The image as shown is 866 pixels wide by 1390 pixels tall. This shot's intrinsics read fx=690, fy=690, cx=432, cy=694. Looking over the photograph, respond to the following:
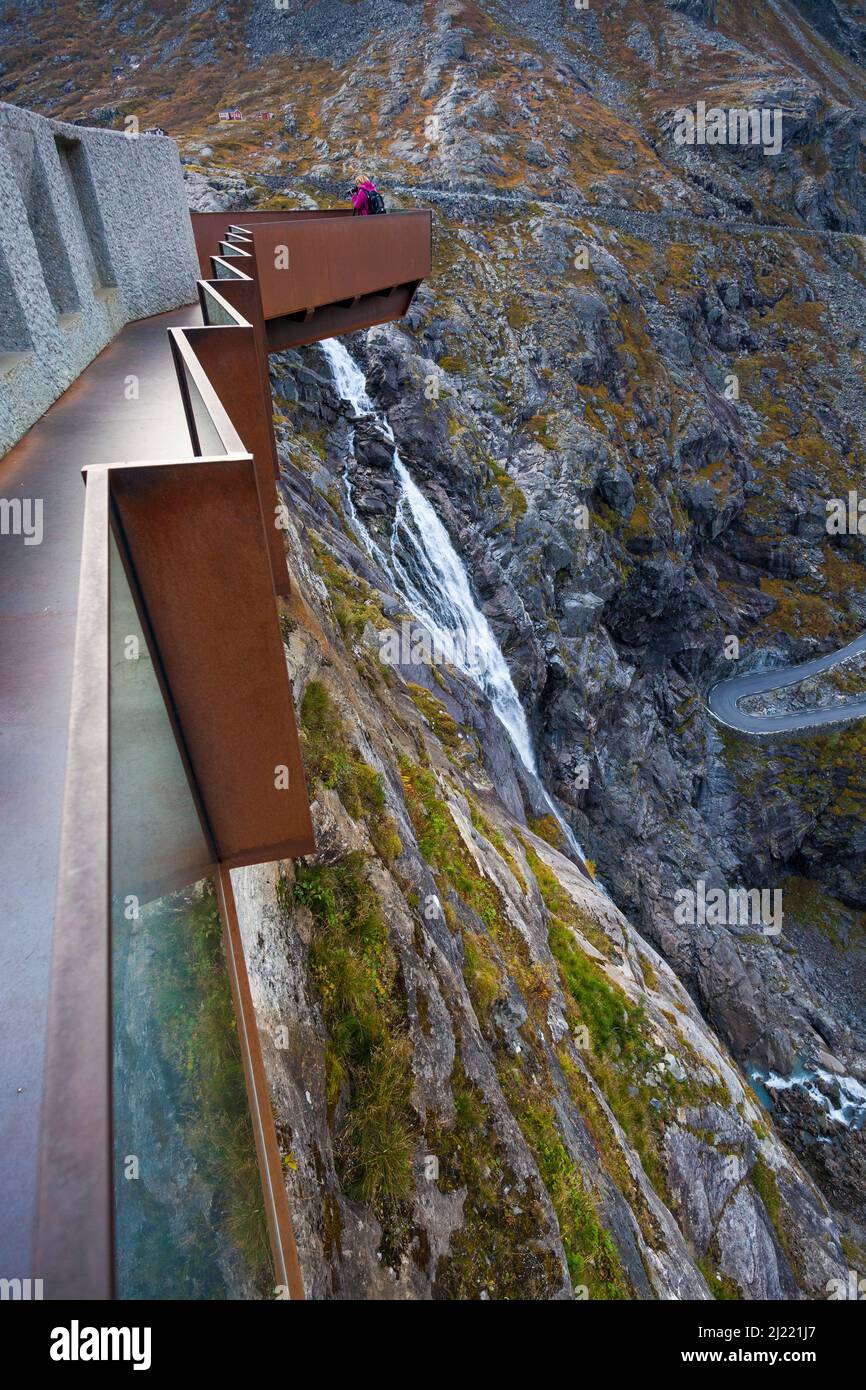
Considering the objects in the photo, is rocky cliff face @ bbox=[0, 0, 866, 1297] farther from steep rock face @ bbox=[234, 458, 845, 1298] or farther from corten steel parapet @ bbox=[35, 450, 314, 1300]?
corten steel parapet @ bbox=[35, 450, 314, 1300]

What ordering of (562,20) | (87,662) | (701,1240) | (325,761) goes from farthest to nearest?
(562,20)
(701,1240)
(325,761)
(87,662)

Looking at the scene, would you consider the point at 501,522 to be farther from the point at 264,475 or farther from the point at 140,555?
the point at 140,555

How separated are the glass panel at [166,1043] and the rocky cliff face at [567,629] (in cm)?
207

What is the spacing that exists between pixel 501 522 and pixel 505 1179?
97.2 ft

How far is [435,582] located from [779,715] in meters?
→ 33.1

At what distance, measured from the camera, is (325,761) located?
7625 mm

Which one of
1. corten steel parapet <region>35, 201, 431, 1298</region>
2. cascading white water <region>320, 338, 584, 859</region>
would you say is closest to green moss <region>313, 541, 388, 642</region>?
cascading white water <region>320, 338, 584, 859</region>

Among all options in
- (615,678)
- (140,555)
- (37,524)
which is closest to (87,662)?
(140,555)

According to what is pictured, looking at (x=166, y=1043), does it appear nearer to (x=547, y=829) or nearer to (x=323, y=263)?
(x=323, y=263)

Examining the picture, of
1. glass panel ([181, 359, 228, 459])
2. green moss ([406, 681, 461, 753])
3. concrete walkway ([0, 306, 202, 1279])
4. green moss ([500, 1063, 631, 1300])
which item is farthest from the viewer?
green moss ([406, 681, 461, 753])

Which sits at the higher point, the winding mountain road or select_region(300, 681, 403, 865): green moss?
select_region(300, 681, 403, 865): green moss

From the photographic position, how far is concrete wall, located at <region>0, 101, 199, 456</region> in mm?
7344

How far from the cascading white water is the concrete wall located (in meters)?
8.69
